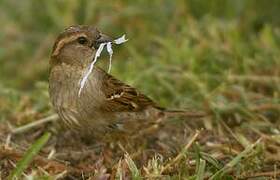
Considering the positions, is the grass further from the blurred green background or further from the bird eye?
the bird eye

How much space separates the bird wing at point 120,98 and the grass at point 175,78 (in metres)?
0.27

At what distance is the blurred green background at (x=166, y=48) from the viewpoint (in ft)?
19.9

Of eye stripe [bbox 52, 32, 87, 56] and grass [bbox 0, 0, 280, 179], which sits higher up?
eye stripe [bbox 52, 32, 87, 56]

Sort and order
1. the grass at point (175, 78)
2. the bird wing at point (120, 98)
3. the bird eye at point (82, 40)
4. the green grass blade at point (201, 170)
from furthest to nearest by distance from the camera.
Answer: the bird wing at point (120, 98) → the bird eye at point (82, 40) → the grass at point (175, 78) → the green grass blade at point (201, 170)

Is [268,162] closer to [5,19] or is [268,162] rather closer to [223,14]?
[223,14]

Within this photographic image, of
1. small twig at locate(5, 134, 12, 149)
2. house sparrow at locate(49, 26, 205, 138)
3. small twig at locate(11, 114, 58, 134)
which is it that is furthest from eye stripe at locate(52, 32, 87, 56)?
small twig at locate(11, 114, 58, 134)

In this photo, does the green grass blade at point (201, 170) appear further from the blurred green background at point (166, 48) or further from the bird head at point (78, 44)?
the blurred green background at point (166, 48)

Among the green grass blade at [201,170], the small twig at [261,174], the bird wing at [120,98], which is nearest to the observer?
the green grass blade at [201,170]

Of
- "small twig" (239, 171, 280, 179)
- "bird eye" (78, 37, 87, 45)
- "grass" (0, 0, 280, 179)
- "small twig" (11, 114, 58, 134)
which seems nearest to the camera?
"small twig" (239, 171, 280, 179)

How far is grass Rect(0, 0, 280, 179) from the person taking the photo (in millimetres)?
4691

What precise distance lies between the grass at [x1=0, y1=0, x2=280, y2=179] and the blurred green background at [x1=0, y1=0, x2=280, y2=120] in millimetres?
10

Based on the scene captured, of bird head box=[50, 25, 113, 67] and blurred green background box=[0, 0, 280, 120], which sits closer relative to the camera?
bird head box=[50, 25, 113, 67]

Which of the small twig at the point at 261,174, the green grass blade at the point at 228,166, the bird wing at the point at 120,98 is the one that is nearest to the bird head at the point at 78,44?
the bird wing at the point at 120,98

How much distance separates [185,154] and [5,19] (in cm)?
414
